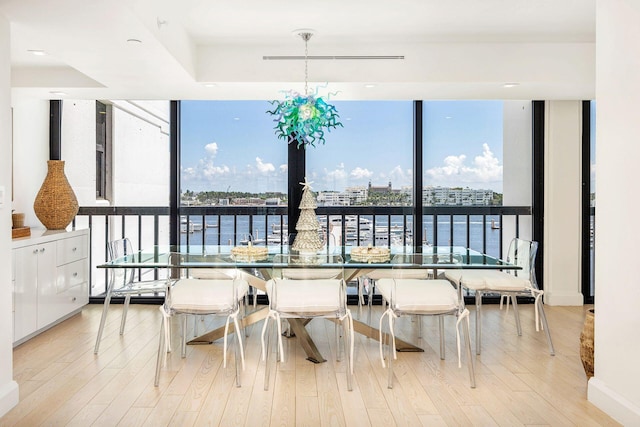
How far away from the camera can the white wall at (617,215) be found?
2633 mm

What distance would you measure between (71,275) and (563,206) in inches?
191

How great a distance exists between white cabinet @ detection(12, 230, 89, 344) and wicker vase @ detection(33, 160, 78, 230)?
5.4 inches

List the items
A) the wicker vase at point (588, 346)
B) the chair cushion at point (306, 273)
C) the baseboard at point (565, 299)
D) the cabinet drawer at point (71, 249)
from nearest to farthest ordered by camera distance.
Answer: the wicker vase at point (588, 346) < the chair cushion at point (306, 273) < the cabinet drawer at point (71, 249) < the baseboard at point (565, 299)

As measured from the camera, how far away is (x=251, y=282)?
13.4 ft

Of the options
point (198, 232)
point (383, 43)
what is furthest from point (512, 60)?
point (198, 232)

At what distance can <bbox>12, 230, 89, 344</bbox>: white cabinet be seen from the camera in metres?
4.01

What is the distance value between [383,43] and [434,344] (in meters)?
2.46

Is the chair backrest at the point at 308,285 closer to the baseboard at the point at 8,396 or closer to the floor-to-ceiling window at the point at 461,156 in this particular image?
the baseboard at the point at 8,396

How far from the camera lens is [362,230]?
227 inches

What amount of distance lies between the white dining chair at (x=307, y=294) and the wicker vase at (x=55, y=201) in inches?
98.7

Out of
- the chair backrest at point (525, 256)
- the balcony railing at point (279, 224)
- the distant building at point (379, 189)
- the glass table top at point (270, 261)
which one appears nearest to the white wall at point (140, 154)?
the balcony railing at point (279, 224)

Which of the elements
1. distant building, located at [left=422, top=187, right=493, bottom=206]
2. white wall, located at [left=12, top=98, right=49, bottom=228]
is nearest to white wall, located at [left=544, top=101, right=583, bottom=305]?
distant building, located at [left=422, top=187, right=493, bottom=206]

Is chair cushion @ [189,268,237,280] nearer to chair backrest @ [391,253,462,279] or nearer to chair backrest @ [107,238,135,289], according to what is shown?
chair backrest @ [107,238,135,289]

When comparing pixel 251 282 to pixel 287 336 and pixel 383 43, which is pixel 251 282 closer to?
pixel 287 336
